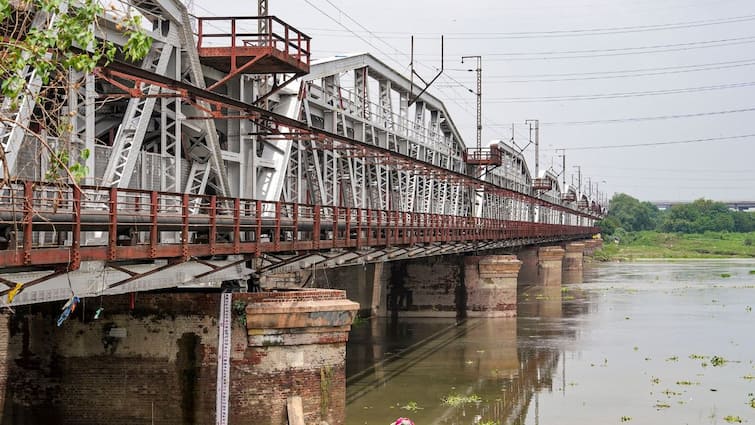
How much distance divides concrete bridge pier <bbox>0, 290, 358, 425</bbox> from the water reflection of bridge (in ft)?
17.3

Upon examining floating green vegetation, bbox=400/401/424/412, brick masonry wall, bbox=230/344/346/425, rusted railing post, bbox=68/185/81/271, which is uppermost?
rusted railing post, bbox=68/185/81/271

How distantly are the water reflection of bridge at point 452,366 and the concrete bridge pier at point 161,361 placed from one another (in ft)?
17.3

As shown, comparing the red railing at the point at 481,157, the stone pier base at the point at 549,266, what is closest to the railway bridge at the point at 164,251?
the red railing at the point at 481,157

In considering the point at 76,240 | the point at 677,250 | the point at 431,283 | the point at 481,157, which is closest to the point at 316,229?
the point at 76,240

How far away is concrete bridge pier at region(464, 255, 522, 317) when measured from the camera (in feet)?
173

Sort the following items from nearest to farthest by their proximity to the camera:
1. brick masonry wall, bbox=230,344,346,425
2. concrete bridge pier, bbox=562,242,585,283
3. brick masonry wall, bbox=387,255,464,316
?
brick masonry wall, bbox=230,344,346,425
brick masonry wall, bbox=387,255,464,316
concrete bridge pier, bbox=562,242,585,283

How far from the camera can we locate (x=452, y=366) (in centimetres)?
3550

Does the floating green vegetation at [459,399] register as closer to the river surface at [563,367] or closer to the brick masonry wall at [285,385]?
the river surface at [563,367]

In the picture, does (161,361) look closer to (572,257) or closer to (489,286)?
(489,286)

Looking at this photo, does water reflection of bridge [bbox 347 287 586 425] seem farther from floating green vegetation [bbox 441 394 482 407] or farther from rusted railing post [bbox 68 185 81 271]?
rusted railing post [bbox 68 185 81 271]

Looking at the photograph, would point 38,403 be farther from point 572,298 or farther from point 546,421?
point 572,298

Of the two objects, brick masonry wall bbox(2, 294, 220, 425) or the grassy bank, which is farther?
the grassy bank

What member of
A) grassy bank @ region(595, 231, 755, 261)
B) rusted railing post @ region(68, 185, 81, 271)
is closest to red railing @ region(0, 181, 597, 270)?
rusted railing post @ region(68, 185, 81, 271)

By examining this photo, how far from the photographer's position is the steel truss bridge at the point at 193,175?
1460 cm
